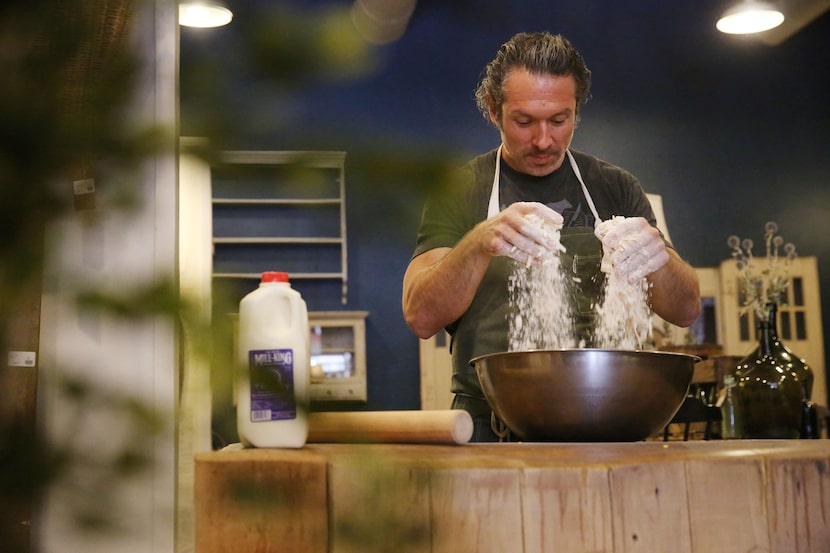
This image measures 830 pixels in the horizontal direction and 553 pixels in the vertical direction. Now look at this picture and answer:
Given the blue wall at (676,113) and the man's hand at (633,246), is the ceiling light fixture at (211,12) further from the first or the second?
the blue wall at (676,113)

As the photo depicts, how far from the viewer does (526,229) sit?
6.28ft

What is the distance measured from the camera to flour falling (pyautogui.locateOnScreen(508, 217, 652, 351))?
2137 mm

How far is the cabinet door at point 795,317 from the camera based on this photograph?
22.1 feet

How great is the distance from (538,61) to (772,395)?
3.44 feet

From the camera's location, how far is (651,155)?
7.45 metres

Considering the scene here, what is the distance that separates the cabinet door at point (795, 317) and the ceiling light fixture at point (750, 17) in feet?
5.56

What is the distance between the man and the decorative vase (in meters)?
0.24

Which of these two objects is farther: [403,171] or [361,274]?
[361,274]

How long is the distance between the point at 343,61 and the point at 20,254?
91 millimetres

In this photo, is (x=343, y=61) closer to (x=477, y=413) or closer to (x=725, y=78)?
(x=477, y=413)

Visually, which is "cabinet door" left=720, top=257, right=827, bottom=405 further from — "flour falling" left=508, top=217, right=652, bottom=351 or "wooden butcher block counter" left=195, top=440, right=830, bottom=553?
"wooden butcher block counter" left=195, top=440, right=830, bottom=553

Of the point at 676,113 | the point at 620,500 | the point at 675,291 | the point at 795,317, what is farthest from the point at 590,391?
the point at 676,113

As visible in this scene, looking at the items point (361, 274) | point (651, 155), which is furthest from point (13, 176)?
point (651, 155)

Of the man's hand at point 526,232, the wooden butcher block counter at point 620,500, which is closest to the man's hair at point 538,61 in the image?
the man's hand at point 526,232
